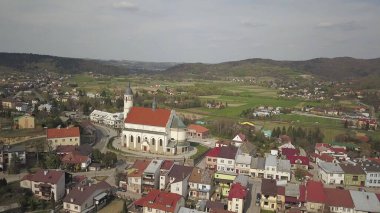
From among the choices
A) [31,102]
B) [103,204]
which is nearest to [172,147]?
[103,204]

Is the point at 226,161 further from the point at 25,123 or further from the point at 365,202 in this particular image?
the point at 25,123

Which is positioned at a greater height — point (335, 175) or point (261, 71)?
point (261, 71)

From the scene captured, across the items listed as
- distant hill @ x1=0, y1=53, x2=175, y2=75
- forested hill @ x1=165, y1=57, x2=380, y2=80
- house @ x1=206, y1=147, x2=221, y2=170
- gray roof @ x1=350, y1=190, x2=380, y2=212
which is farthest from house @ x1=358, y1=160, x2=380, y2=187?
distant hill @ x1=0, y1=53, x2=175, y2=75

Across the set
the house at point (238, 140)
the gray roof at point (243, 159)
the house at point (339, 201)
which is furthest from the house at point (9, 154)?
the house at point (339, 201)

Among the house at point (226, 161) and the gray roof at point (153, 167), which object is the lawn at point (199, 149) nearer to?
the house at point (226, 161)

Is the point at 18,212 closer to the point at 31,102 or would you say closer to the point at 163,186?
the point at 163,186

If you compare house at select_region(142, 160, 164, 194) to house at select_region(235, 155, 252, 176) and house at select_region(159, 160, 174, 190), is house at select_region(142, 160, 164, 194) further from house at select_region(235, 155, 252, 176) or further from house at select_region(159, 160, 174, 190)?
house at select_region(235, 155, 252, 176)

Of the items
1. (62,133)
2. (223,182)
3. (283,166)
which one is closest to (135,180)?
(223,182)
